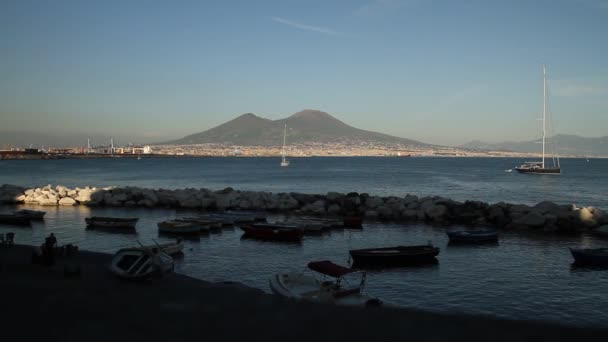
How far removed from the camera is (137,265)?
474 inches

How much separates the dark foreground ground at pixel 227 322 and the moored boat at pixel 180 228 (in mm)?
16006

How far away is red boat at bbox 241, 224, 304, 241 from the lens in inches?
954

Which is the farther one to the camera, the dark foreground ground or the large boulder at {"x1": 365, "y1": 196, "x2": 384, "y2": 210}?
the large boulder at {"x1": 365, "y1": 196, "x2": 384, "y2": 210}

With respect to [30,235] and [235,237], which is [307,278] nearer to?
[235,237]

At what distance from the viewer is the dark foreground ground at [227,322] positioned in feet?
19.3

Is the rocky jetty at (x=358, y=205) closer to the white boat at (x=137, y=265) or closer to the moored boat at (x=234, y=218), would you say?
the moored boat at (x=234, y=218)

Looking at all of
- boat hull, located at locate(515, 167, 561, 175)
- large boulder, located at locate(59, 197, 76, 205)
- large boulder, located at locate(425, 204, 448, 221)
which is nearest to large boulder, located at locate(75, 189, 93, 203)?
large boulder, located at locate(59, 197, 76, 205)

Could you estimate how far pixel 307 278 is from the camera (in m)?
13.6

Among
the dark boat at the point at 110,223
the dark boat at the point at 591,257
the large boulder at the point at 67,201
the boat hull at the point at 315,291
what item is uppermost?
the large boulder at the point at 67,201

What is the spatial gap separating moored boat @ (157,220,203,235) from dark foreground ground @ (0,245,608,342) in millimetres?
16006

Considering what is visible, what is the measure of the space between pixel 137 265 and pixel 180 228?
45.3ft

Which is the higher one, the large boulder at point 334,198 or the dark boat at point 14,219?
the large boulder at point 334,198

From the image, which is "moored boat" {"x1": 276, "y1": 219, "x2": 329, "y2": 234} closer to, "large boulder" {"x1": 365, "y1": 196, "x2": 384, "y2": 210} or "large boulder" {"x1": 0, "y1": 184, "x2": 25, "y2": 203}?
"large boulder" {"x1": 365, "y1": 196, "x2": 384, "y2": 210}

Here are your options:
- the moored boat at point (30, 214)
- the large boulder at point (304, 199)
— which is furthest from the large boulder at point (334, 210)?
the moored boat at point (30, 214)
